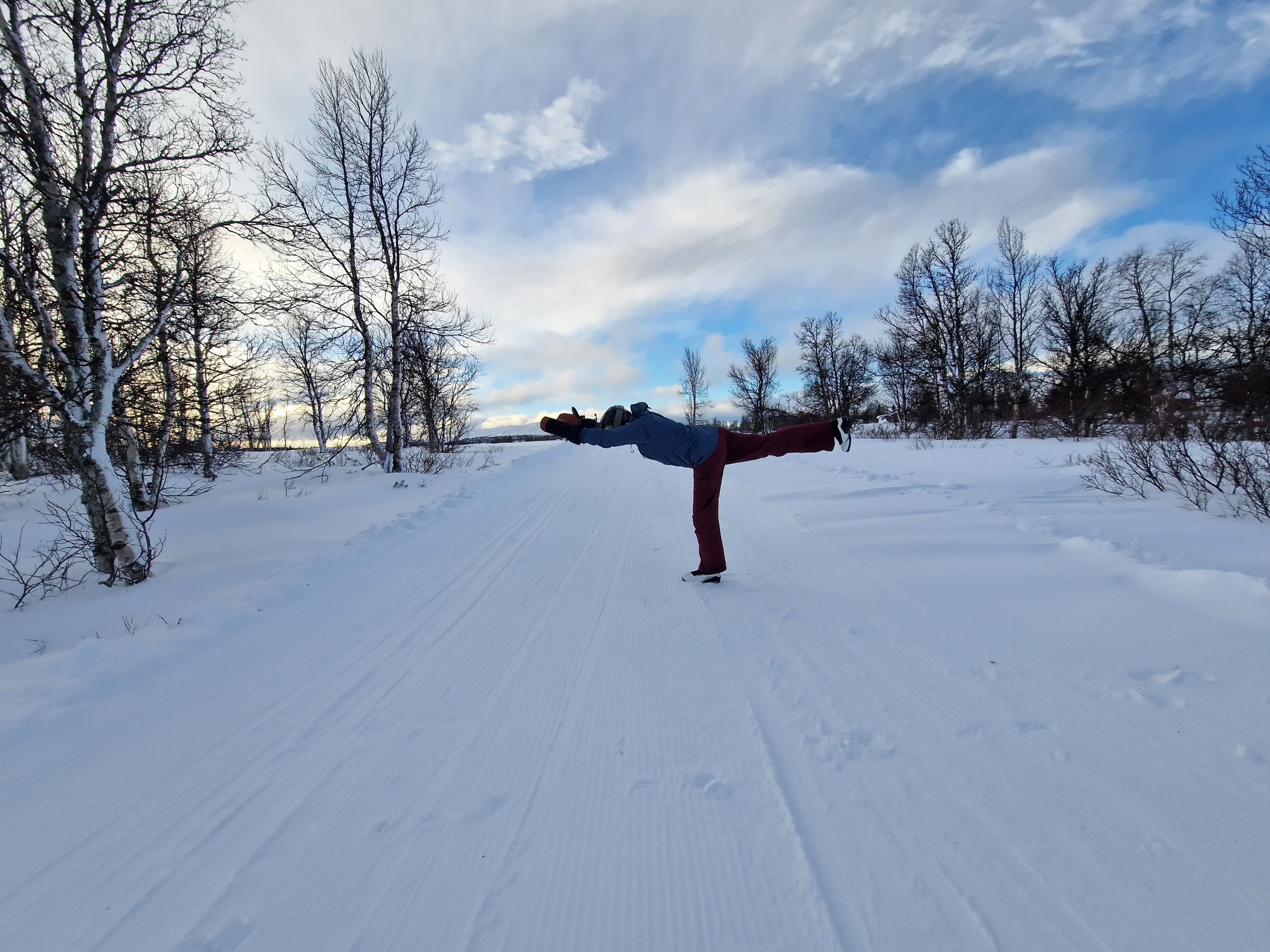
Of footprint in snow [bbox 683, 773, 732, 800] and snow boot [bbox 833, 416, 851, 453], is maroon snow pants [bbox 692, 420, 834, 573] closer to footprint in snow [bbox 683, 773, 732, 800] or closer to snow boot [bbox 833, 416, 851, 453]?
snow boot [bbox 833, 416, 851, 453]

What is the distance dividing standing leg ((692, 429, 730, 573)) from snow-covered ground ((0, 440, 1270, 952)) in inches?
9.1

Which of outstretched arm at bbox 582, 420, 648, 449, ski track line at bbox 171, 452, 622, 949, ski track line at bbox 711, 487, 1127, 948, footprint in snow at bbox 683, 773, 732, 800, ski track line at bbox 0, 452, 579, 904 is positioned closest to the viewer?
ski track line at bbox 711, 487, 1127, 948

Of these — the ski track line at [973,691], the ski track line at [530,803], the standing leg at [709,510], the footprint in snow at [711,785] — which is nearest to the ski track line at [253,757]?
the ski track line at [530,803]

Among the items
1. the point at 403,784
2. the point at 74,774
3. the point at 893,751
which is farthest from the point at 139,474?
the point at 893,751

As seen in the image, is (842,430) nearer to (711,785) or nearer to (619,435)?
(619,435)

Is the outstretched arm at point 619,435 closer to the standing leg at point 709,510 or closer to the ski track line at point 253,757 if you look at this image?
the standing leg at point 709,510

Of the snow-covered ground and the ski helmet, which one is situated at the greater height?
the ski helmet

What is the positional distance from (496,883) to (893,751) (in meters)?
1.65

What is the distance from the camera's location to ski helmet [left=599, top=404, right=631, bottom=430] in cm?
434

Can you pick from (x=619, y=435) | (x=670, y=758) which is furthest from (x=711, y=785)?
(x=619, y=435)

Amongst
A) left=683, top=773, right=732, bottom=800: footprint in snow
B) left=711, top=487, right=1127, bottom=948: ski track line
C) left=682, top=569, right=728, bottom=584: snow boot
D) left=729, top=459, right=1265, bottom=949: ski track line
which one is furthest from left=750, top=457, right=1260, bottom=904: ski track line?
left=682, top=569, right=728, bottom=584: snow boot

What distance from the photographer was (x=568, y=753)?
2.22 metres

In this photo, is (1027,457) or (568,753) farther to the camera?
(1027,457)

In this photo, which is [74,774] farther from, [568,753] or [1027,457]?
[1027,457]
